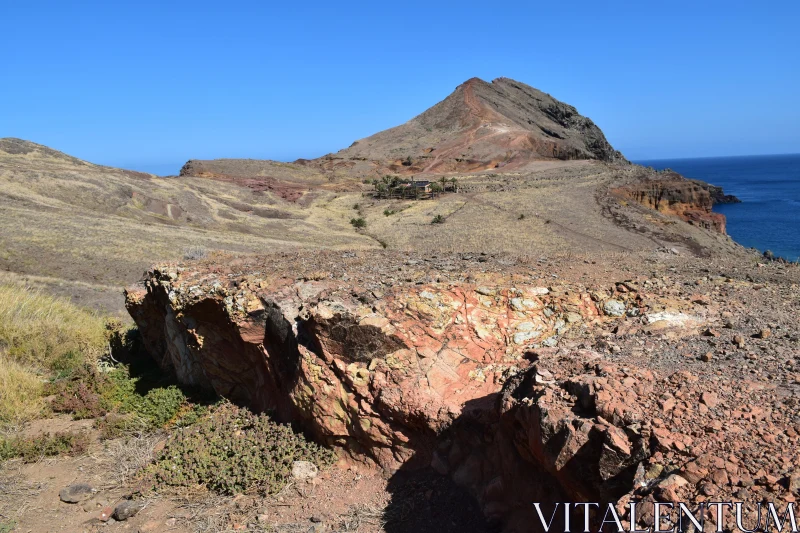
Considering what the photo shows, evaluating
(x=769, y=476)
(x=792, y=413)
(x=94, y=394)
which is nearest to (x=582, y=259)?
(x=792, y=413)

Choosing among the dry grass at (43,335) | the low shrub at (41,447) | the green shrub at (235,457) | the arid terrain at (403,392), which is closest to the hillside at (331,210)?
the dry grass at (43,335)

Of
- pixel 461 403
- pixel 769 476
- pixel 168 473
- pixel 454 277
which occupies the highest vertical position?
pixel 454 277

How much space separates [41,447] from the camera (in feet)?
25.7

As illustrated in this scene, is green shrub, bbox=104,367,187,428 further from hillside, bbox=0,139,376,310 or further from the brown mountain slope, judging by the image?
the brown mountain slope

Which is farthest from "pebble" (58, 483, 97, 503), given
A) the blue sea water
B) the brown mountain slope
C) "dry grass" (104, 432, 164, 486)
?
the brown mountain slope

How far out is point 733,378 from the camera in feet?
14.1

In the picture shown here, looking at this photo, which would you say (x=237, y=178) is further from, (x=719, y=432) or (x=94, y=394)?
(x=719, y=432)

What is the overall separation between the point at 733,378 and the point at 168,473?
6350 millimetres

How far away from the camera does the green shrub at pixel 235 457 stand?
625cm

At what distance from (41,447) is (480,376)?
667 cm

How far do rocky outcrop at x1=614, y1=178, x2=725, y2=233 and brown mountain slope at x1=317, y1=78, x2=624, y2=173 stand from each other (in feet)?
59.0

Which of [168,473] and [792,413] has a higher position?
[792,413]

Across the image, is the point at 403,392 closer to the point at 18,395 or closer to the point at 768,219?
the point at 18,395

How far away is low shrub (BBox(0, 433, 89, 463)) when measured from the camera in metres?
7.68
